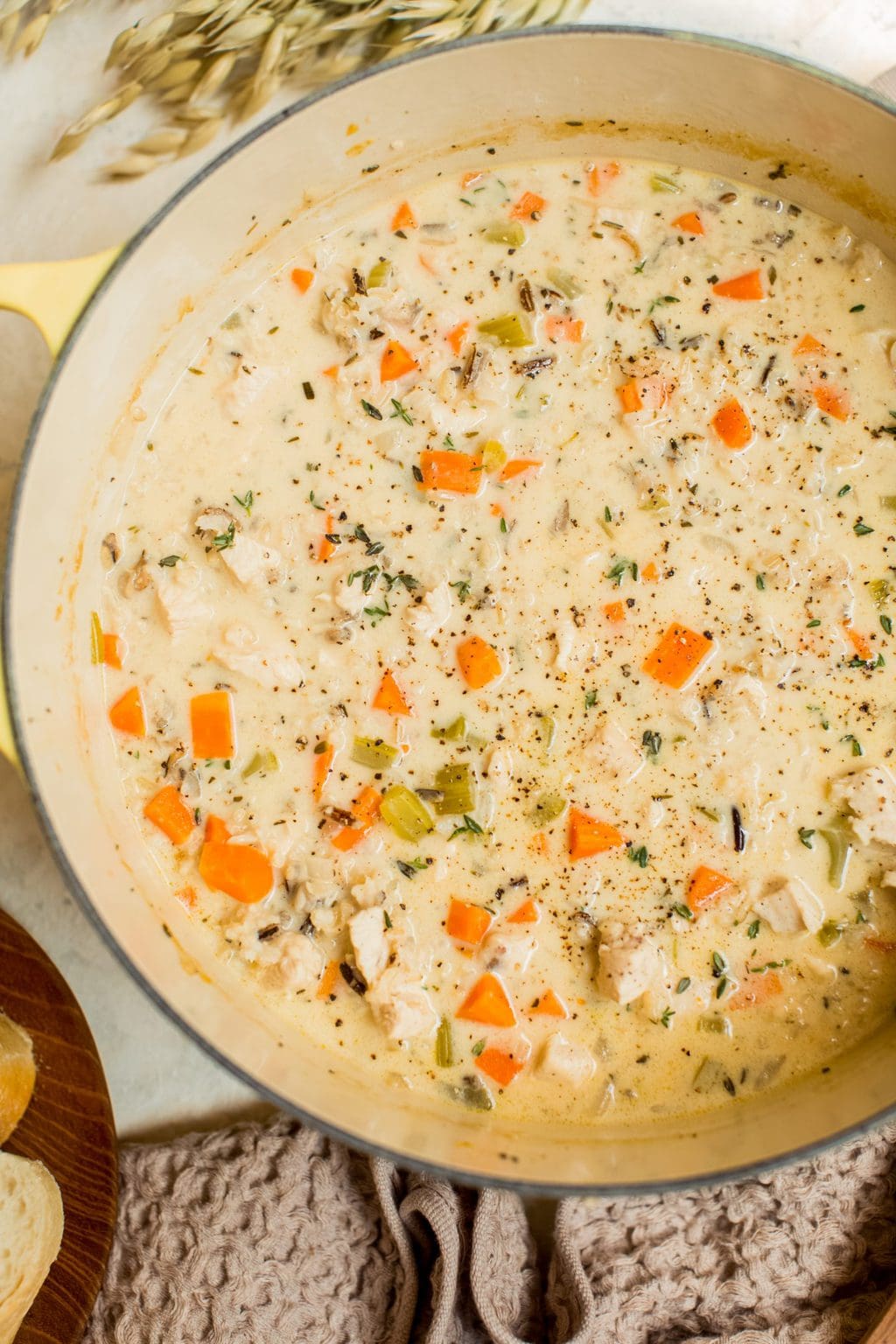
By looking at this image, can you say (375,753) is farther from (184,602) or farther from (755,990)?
(755,990)

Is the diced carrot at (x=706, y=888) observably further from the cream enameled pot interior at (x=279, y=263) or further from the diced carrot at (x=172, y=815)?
the diced carrot at (x=172, y=815)

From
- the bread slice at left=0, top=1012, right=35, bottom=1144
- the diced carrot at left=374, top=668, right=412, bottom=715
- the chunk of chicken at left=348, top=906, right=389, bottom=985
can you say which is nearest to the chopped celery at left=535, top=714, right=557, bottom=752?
the diced carrot at left=374, top=668, right=412, bottom=715

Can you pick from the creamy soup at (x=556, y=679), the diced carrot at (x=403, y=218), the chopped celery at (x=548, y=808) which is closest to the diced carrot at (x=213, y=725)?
the creamy soup at (x=556, y=679)

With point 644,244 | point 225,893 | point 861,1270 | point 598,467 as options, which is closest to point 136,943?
point 225,893

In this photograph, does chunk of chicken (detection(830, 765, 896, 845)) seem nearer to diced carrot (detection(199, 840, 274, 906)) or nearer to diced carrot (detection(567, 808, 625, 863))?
diced carrot (detection(567, 808, 625, 863))

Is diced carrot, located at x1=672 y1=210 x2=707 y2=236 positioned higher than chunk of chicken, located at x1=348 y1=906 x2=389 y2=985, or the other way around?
diced carrot, located at x1=672 y1=210 x2=707 y2=236

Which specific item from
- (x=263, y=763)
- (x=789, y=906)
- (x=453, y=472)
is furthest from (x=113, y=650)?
(x=789, y=906)
